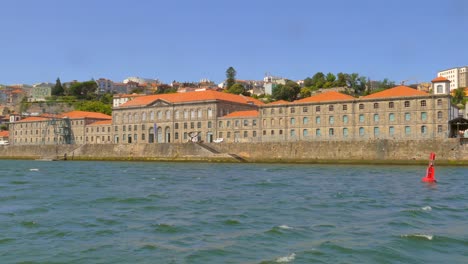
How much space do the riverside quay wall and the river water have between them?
21785mm

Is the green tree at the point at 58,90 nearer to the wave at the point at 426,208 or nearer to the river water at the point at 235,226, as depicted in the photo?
the river water at the point at 235,226

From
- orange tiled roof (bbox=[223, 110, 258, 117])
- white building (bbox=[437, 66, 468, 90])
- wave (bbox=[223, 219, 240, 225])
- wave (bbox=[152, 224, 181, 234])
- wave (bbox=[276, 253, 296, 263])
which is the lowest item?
wave (bbox=[276, 253, 296, 263])

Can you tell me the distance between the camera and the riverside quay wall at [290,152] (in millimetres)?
43375

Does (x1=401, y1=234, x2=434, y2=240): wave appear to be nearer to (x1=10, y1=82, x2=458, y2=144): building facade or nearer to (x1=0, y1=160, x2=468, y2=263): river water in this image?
(x1=0, y1=160, x2=468, y2=263): river water

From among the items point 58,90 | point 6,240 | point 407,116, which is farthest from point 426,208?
point 58,90

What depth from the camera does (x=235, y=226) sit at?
530 inches

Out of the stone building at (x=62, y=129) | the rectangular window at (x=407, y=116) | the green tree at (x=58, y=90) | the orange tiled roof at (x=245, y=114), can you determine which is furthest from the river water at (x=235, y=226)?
the green tree at (x=58, y=90)

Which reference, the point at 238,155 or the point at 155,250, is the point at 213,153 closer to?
the point at 238,155

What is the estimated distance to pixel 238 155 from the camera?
2120 inches

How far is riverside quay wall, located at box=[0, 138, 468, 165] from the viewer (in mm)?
43375

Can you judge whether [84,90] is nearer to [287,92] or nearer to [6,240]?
[287,92]

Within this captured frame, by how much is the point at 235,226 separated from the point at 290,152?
37785 mm

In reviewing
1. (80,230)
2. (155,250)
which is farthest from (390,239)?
(80,230)

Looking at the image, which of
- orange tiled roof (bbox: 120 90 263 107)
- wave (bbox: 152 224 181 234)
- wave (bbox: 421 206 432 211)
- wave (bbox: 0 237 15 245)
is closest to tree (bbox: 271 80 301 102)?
orange tiled roof (bbox: 120 90 263 107)
